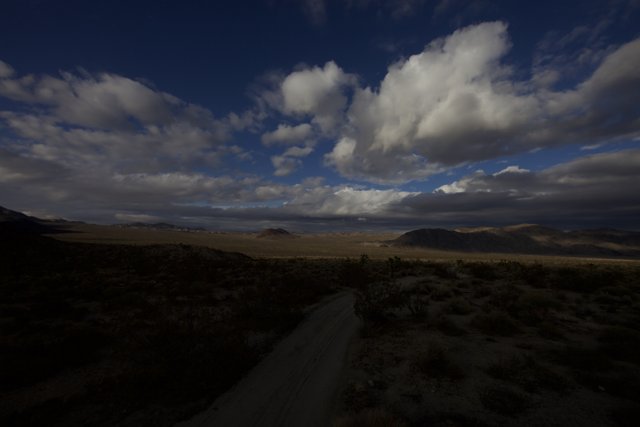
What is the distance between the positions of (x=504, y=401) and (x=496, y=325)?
5.37 m

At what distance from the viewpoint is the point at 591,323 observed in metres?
11.8

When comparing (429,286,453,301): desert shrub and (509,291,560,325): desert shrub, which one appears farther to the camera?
(429,286,453,301): desert shrub

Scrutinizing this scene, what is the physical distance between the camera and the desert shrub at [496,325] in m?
10.5

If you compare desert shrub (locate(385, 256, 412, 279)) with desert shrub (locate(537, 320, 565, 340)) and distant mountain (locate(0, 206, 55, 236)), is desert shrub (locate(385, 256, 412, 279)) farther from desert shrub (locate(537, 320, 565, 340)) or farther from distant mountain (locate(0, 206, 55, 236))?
distant mountain (locate(0, 206, 55, 236))

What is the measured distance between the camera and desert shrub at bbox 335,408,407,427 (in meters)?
5.06

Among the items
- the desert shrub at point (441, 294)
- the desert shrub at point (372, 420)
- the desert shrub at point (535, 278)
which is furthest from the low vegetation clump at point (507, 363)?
the desert shrub at point (535, 278)

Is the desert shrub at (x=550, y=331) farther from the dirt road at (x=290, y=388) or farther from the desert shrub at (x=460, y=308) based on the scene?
the dirt road at (x=290, y=388)

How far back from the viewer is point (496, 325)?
1081cm

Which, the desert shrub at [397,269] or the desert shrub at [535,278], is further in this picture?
the desert shrub at [397,269]

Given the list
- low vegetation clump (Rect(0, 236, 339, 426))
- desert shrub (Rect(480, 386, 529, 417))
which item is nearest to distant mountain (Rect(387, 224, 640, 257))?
low vegetation clump (Rect(0, 236, 339, 426))

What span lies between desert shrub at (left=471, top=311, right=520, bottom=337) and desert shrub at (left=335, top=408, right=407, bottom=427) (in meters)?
6.87

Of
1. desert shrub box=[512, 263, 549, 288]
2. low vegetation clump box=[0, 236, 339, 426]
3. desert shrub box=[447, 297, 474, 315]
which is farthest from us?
desert shrub box=[512, 263, 549, 288]

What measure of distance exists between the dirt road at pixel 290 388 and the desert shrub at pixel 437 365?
6.88 feet

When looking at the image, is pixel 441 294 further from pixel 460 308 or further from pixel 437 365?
pixel 437 365
